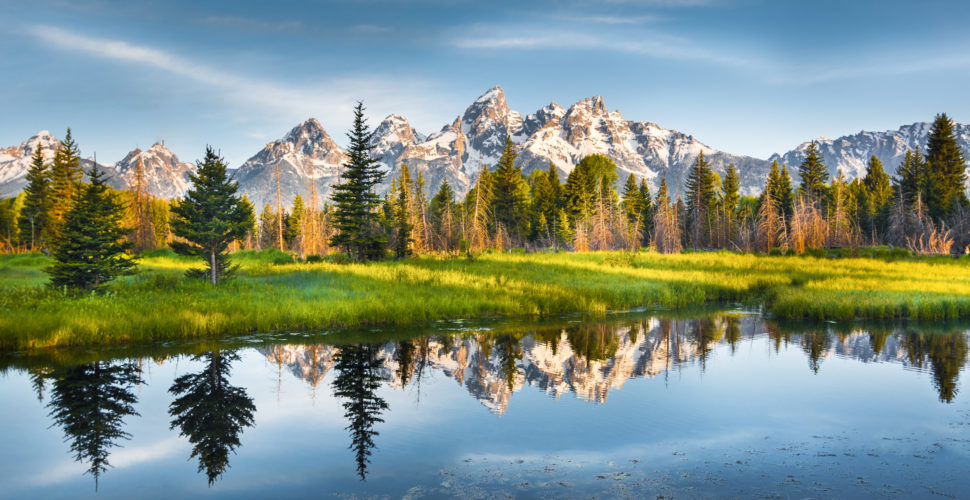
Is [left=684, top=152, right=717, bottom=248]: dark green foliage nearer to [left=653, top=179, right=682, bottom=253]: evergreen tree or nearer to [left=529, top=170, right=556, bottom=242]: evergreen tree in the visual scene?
[left=653, top=179, right=682, bottom=253]: evergreen tree

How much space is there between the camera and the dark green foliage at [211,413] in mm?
8273

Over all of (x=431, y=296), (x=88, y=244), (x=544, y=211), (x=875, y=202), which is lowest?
(x=431, y=296)

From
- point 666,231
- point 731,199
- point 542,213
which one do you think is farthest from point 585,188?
point 731,199

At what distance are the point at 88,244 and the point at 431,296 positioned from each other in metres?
13.3

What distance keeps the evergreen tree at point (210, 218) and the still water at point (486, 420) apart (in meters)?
9.39

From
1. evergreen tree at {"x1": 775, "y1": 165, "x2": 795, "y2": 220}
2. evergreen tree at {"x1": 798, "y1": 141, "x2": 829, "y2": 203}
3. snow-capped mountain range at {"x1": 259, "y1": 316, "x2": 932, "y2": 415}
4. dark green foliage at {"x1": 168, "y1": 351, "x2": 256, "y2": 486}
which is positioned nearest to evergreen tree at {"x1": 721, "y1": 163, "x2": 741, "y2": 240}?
evergreen tree at {"x1": 775, "y1": 165, "x2": 795, "y2": 220}

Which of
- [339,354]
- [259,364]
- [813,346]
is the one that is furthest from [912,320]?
[259,364]

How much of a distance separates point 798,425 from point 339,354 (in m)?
11.1

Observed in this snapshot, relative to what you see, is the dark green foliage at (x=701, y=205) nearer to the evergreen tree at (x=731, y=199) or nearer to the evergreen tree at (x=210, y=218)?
the evergreen tree at (x=731, y=199)

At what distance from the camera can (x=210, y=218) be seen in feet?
79.4

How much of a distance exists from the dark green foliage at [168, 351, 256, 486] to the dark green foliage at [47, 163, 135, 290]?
423 inches

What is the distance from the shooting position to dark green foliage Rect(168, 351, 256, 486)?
8.27 meters

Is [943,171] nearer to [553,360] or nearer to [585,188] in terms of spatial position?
[585,188]

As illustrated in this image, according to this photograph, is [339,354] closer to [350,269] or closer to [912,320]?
[350,269]
